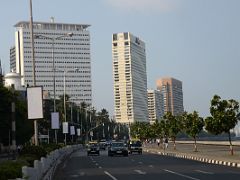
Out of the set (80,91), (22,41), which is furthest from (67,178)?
(80,91)

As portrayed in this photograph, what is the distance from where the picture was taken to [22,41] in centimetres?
5684

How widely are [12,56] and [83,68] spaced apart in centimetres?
1081

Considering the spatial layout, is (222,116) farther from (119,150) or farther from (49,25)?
(49,25)

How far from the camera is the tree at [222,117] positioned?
148 ft

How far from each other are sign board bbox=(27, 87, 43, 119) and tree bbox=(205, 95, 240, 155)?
22.9 m

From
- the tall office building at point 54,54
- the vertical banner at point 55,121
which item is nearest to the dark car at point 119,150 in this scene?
the tall office building at point 54,54

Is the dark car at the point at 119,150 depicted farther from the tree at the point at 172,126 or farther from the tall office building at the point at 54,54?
the tree at the point at 172,126

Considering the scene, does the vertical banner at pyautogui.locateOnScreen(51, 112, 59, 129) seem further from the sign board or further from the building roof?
the building roof

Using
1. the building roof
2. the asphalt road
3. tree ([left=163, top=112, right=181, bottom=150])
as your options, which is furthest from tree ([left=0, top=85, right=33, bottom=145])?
the asphalt road

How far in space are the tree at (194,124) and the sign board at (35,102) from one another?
3592cm

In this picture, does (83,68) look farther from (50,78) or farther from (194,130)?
(194,130)

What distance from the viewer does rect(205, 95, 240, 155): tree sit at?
45250mm

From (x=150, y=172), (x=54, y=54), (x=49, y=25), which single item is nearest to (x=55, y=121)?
(x=150, y=172)

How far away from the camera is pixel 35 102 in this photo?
83.0 feet
